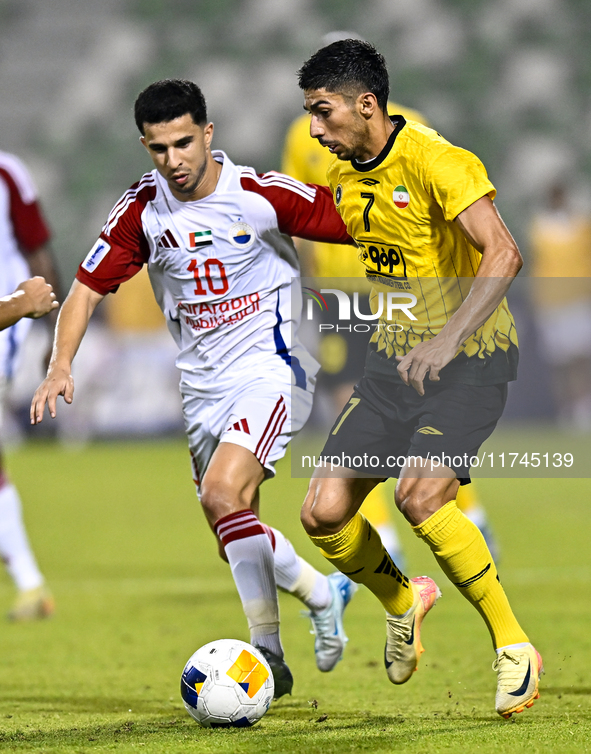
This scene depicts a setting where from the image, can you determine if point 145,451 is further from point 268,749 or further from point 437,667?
point 268,749

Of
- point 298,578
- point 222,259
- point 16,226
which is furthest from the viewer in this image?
point 16,226

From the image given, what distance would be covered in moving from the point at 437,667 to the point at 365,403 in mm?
1457

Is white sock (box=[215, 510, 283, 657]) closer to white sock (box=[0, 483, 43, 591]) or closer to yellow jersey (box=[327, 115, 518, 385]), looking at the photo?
yellow jersey (box=[327, 115, 518, 385])

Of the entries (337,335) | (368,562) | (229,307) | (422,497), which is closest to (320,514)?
(368,562)

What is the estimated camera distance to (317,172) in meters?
6.56

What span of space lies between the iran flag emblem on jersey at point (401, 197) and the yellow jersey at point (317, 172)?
2.60 m

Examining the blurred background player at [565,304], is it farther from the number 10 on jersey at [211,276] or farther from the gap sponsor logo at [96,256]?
the gap sponsor logo at [96,256]

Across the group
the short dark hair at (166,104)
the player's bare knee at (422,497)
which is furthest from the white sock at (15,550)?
the player's bare knee at (422,497)

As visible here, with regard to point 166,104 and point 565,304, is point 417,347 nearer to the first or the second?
point 166,104

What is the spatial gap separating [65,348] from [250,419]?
750 mm

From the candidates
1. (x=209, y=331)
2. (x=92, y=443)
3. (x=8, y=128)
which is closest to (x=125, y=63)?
(x=8, y=128)

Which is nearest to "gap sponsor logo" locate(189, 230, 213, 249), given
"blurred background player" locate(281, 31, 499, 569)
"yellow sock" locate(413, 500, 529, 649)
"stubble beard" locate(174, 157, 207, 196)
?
"stubble beard" locate(174, 157, 207, 196)

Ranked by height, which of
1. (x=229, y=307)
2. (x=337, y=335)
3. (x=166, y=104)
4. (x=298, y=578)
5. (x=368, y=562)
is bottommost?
(x=298, y=578)

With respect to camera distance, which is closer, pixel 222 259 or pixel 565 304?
pixel 222 259
